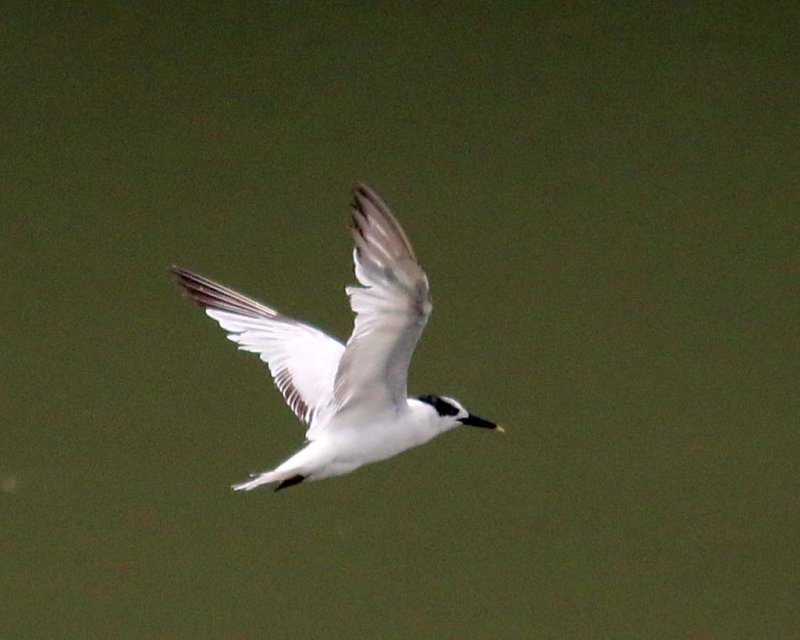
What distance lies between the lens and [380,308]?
2594 mm

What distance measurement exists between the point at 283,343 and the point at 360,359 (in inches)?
21.3

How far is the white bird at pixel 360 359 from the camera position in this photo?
2.52 metres

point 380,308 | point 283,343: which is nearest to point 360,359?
point 380,308

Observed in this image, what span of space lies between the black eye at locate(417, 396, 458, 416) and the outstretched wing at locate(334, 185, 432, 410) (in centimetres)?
10

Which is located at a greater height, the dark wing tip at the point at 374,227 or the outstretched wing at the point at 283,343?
the outstretched wing at the point at 283,343

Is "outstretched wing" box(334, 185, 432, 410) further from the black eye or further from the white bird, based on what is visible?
the black eye

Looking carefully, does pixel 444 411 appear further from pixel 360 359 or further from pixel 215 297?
pixel 215 297

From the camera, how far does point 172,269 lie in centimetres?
327

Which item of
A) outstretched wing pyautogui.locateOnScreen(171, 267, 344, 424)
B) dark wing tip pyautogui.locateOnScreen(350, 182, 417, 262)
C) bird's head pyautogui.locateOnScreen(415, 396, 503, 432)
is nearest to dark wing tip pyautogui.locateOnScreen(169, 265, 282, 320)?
outstretched wing pyautogui.locateOnScreen(171, 267, 344, 424)

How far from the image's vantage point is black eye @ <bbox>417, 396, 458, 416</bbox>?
295cm

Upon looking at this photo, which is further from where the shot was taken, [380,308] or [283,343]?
[283,343]

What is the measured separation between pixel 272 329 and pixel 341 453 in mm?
502

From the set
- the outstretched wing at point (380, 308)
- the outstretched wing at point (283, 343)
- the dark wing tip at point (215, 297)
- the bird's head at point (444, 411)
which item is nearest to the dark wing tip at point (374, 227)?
the outstretched wing at point (380, 308)

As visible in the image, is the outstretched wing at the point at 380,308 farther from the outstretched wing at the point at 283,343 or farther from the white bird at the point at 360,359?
the outstretched wing at the point at 283,343
